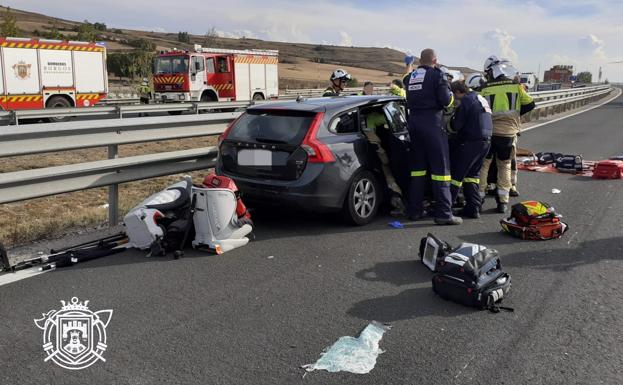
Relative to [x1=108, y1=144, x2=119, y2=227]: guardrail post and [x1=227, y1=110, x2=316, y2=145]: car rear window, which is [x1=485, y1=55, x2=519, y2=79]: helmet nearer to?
[x1=227, y1=110, x2=316, y2=145]: car rear window

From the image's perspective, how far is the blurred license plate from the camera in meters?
5.83

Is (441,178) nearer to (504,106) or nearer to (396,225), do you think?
(396,225)

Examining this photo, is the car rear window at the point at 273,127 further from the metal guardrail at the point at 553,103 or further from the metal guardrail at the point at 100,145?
the metal guardrail at the point at 553,103

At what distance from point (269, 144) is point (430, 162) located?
1.90 meters

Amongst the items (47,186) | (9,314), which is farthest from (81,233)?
(9,314)

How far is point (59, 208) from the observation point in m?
7.66

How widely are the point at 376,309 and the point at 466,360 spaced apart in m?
0.84

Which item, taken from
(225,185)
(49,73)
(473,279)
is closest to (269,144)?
(225,185)

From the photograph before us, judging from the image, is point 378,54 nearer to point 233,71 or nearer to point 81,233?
point 233,71

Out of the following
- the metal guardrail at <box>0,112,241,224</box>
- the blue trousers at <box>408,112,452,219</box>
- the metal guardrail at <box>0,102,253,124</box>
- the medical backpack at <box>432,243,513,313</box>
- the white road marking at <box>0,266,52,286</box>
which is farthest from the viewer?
the metal guardrail at <box>0,102,253,124</box>

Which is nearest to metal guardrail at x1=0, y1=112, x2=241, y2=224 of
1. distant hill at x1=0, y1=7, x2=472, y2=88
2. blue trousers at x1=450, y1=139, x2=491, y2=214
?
blue trousers at x1=450, y1=139, x2=491, y2=214

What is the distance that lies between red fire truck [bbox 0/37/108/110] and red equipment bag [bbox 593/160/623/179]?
67.7 ft

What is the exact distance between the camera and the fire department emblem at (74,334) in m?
3.23

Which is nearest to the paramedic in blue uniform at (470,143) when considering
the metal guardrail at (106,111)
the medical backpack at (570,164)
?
the medical backpack at (570,164)
